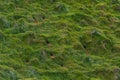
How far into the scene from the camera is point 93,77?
30.2 ft

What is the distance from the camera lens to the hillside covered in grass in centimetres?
908

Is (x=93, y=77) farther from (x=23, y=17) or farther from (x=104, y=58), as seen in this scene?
(x=23, y=17)

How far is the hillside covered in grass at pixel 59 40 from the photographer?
9078mm

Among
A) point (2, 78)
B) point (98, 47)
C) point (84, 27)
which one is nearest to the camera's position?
point (2, 78)

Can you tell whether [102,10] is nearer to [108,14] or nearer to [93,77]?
[108,14]

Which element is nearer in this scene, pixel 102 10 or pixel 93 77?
pixel 93 77

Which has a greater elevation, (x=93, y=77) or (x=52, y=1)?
(x=52, y=1)

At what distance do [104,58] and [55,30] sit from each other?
1.80m

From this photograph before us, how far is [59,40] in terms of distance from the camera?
402 inches

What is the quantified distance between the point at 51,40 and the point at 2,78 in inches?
104

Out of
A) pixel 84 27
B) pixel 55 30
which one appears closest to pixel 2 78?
pixel 55 30

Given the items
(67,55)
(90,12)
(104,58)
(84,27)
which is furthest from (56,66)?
(90,12)

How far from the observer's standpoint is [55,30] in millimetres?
10719

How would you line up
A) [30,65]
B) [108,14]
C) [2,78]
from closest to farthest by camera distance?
[2,78], [30,65], [108,14]
